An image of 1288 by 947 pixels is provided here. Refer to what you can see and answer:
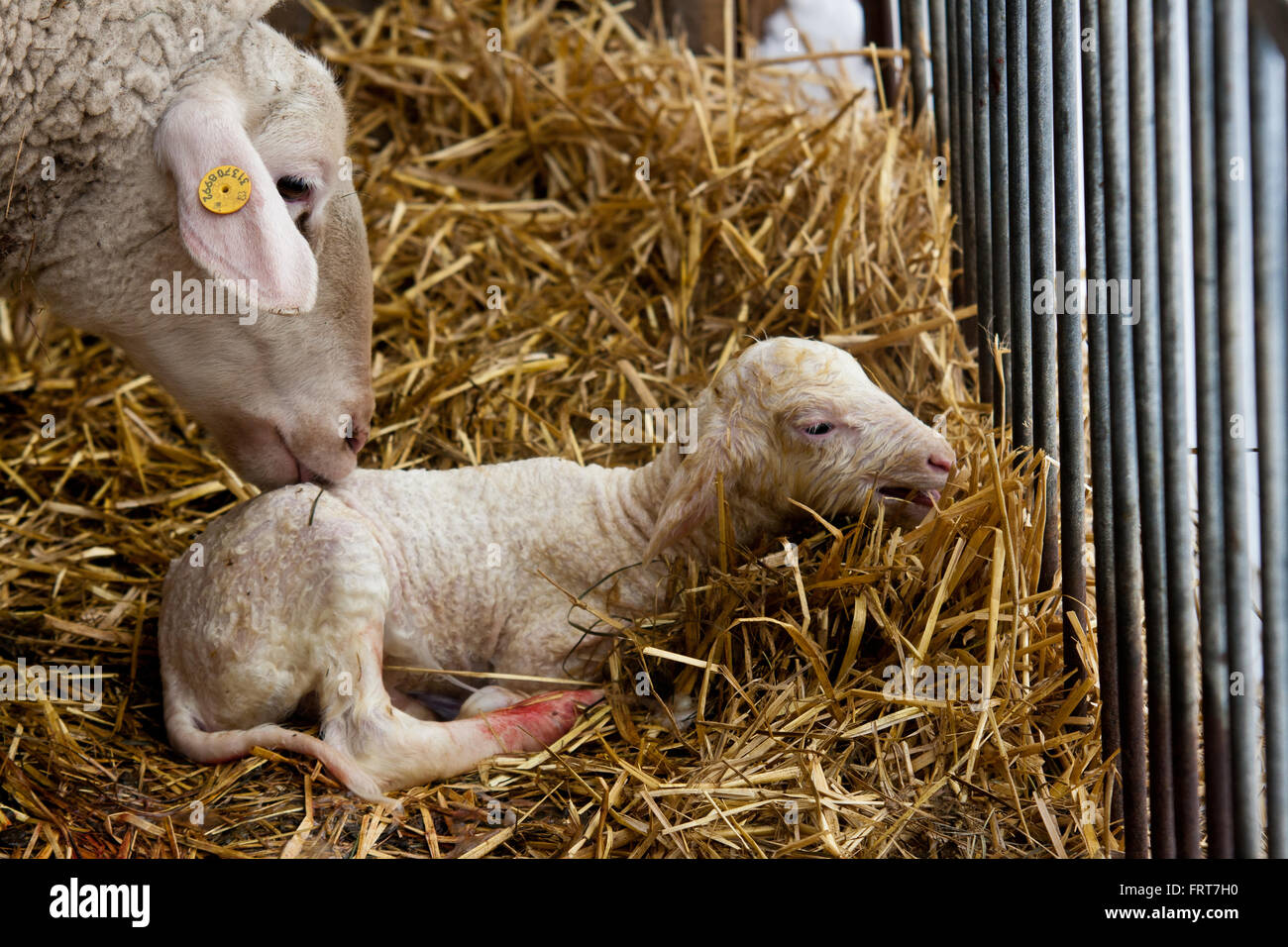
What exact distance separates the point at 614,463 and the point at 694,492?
980 mm

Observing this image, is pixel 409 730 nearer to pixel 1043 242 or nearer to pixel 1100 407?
pixel 1100 407

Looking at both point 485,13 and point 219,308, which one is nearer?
point 219,308

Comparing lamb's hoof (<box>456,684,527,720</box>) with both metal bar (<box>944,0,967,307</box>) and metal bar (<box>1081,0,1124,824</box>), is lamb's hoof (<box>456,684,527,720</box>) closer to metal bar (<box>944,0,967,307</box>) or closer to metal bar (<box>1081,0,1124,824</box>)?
metal bar (<box>1081,0,1124,824</box>)

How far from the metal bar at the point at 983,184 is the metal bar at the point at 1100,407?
79 centimetres

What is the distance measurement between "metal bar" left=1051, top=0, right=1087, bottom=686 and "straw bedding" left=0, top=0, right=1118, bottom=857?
0.08 m

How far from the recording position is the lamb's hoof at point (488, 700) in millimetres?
2689

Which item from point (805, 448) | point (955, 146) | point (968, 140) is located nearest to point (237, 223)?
point (805, 448)

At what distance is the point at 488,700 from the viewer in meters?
2.71

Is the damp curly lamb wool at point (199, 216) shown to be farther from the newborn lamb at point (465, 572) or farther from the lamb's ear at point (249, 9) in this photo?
the newborn lamb at point (465, 572)

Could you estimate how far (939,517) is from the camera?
2.51 m

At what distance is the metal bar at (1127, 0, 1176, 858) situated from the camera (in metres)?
1.99
